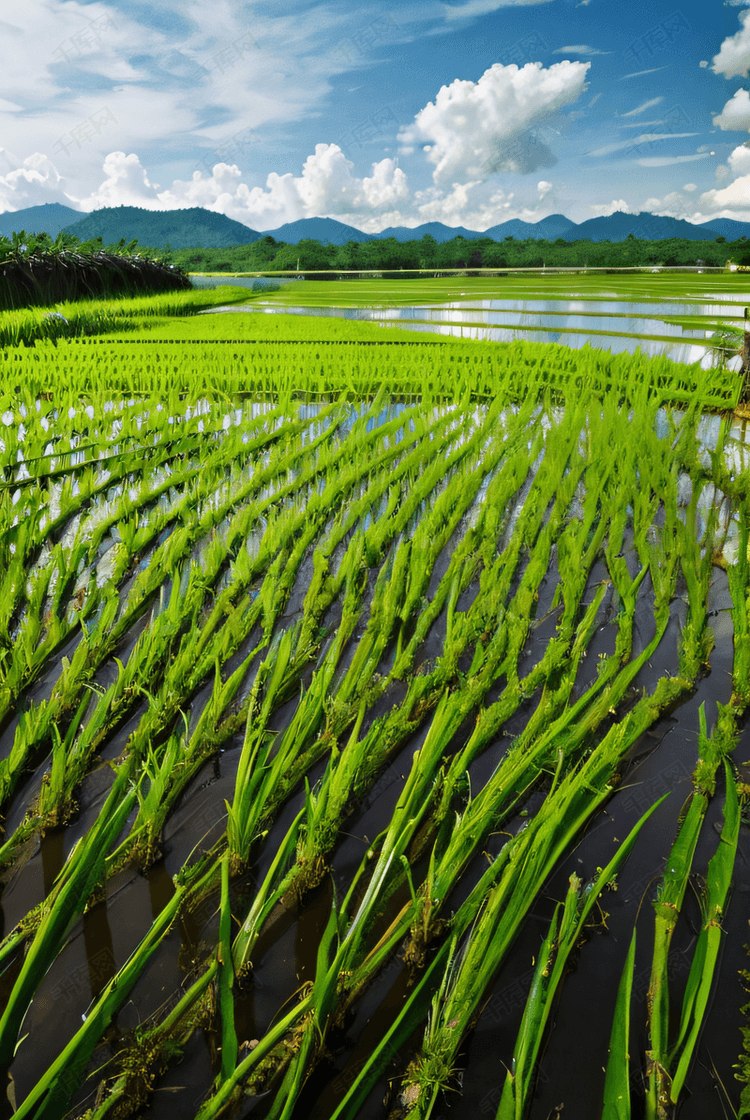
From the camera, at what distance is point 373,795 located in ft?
4.82

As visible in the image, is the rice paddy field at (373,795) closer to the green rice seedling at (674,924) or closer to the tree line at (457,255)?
the green rice seedling at (674,924)

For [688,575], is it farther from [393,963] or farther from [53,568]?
[53,568]

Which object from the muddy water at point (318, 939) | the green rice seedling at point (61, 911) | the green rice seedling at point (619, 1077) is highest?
the green rice seedling at point (61, 911)

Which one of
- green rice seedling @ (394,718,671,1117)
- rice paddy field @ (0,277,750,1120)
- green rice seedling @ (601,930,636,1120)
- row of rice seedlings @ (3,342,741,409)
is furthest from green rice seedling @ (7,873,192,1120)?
row of rice seedlings @ (3,342,741,409)

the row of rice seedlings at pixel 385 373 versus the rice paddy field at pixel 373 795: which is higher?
the row of rice seedlings at pixel 385 373

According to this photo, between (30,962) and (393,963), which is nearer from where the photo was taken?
(30,962)

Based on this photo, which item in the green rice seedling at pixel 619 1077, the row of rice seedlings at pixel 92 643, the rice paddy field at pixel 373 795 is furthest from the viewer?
the row of rice seedlings at pixel 92 643

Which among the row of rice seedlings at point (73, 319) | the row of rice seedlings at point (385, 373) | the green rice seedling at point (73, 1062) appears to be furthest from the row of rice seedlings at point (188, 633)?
the row of rice seedlings at point (73, 319)

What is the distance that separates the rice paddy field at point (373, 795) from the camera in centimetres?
93

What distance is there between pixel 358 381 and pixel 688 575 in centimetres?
400

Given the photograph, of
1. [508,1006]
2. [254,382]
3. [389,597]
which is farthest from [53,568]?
[254,382]

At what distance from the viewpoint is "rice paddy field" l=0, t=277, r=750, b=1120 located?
93 centimetres

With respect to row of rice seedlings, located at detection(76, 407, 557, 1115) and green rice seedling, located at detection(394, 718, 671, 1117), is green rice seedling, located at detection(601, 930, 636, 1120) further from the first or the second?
row of rice seedlings, located at detection(76, 407, 557, 1115)

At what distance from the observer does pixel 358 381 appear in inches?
219
